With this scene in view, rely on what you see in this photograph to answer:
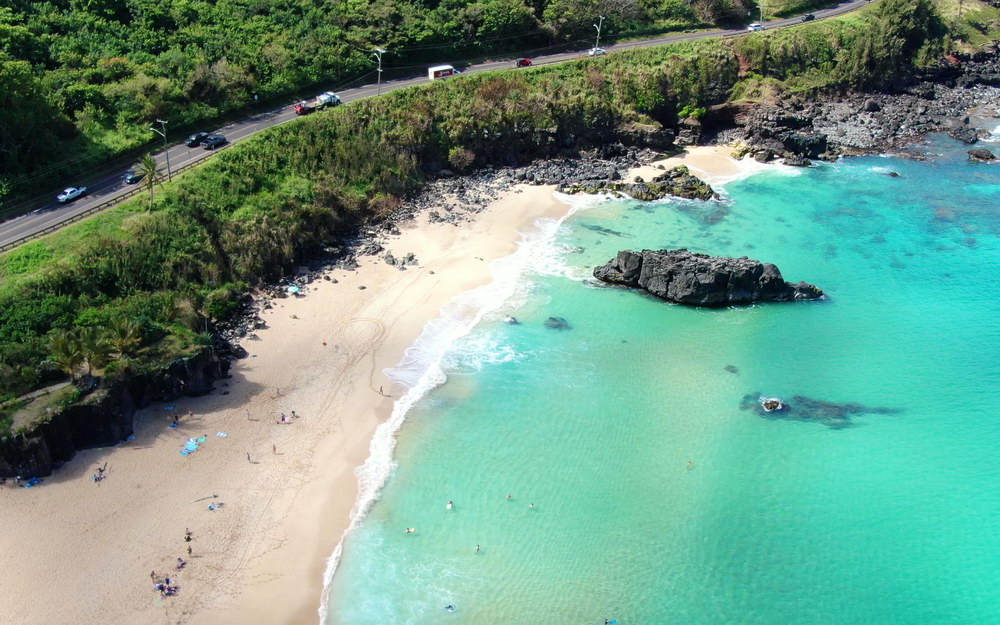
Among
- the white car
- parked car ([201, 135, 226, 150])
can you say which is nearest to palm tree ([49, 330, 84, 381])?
the white car

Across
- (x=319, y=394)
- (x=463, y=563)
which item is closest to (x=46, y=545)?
(x=319, y=394)

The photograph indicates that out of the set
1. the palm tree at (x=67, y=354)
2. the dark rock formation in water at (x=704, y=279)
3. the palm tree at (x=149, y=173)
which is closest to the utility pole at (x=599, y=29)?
the dark rock formation in water at (x=704, y=279)

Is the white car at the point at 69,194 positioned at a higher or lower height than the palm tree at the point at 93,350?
higher

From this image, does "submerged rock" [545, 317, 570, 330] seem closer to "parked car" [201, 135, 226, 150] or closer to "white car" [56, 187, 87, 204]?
"parked car" [201, 135, 226, 150]

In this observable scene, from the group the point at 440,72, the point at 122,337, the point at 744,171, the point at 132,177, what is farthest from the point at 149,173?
the point at 744,171

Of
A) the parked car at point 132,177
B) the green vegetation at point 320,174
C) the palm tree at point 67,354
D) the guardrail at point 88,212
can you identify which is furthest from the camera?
the parked car at point 132,177

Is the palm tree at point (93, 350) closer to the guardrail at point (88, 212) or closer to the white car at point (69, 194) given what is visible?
the guardrail at point (88, 212)
